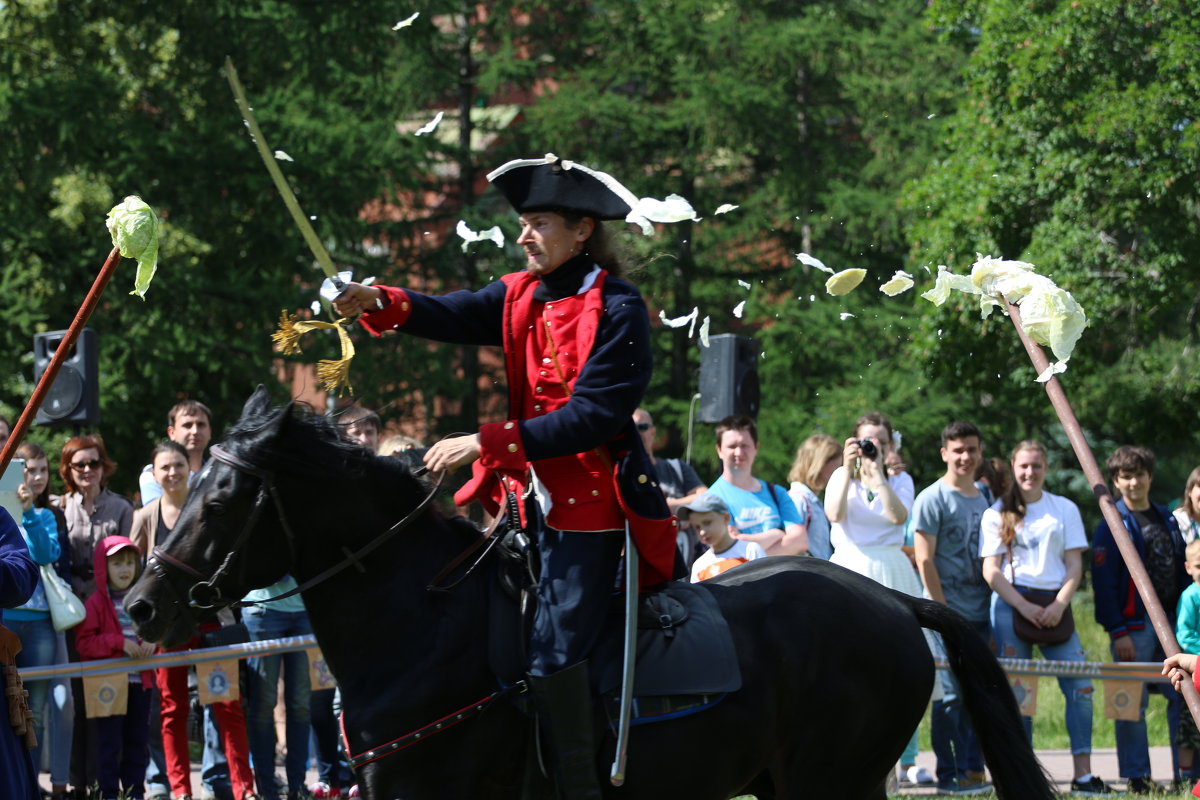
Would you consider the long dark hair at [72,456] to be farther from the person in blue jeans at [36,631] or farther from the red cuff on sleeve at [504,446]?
the red cuff on sleeve at [504,446]

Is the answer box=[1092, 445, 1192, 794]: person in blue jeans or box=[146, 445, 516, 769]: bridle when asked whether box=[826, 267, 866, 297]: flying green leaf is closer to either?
box=[146, 445, 516, 769]: bridle

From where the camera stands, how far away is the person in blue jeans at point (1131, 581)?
387 inches

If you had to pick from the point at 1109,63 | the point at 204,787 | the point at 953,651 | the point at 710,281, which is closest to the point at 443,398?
the point at 710,281

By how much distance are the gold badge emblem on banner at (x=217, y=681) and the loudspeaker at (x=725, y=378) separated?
15.7 feet

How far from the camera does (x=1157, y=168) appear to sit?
17250mm

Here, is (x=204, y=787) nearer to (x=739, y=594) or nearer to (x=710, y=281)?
(x=739, y=594)

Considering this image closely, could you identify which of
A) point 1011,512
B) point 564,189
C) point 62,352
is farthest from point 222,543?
point 1011,512

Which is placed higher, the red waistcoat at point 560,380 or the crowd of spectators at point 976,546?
the red waistcoat at point 560,380

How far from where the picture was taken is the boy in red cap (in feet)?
29.2

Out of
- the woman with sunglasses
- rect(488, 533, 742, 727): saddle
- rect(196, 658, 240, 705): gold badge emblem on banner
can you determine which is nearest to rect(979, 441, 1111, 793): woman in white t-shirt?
rect(196, 658, 240, 705): gold badge emblem on banner

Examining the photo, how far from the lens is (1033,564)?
976 centimetres

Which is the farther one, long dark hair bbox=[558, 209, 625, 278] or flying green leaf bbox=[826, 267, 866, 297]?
flying green leaf bbox=[826, 267, 866, 297]

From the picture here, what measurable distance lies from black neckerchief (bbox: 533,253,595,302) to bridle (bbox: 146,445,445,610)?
693 mm

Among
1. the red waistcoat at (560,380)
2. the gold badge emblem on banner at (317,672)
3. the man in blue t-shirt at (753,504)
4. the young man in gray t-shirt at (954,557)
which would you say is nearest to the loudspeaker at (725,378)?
the young man in gray t-shirt at (954,557)
